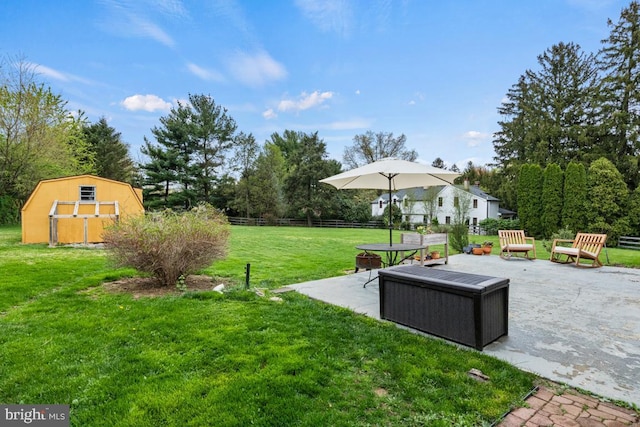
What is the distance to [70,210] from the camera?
11.6 m

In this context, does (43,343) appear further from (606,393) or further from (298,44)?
(298,44)

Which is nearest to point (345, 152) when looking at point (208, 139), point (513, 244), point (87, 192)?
point (208, 139)

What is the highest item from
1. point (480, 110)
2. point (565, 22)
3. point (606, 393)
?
point (565, 22)

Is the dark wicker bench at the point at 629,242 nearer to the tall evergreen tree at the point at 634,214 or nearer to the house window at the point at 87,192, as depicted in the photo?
the tall evergreen tree at the point at 634,214

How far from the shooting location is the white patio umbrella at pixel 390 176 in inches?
229

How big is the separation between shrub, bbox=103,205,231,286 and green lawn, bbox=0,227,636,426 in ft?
2.41

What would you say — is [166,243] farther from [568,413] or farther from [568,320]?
[568,320]

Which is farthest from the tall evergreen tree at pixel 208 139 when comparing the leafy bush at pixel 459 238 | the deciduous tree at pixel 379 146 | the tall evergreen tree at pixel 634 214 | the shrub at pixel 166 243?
the tall evergreen tree at pixel 634 214

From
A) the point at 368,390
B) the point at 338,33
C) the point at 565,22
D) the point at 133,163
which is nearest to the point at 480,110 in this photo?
the point at 565,22

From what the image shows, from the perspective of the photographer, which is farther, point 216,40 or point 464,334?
point 216,40

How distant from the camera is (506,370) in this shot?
2449 millimetres

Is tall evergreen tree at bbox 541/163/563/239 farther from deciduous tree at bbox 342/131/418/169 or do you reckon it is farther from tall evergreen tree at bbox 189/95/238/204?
tall evergreen tree at bbox 189/95/238/204

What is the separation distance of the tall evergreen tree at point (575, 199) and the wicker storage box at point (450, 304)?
16.1 m

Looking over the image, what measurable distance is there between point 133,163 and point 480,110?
31.3 m
